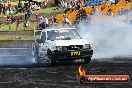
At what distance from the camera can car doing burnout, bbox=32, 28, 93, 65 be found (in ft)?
55.2

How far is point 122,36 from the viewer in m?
28.1

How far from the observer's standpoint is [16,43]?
1131 inches

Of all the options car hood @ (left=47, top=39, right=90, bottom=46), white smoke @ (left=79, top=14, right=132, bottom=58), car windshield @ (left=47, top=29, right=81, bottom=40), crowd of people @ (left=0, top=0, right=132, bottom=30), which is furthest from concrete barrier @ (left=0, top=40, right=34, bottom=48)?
car hood @ (left=47, top=39, right=90, bottom=46)

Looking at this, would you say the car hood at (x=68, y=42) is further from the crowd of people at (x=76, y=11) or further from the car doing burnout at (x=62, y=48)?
the crowd of people at (x=76, y=11)

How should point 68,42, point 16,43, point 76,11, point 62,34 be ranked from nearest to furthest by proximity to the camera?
point 68,42 → point 62,34 → point 16,43 → point 76,11

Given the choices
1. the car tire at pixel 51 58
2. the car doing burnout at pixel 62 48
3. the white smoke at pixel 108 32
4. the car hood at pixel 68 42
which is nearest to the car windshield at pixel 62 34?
the car doing burnout at pixel 62 48

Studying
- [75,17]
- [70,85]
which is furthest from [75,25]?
[70,85]

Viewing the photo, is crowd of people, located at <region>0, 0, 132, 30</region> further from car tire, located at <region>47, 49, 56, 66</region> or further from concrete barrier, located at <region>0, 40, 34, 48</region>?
car tire, located at <region>47, 49, 56, 66</region>

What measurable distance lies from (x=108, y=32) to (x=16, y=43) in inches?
258

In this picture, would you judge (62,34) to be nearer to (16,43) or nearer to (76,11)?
(16,43)

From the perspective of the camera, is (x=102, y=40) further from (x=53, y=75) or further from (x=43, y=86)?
(x=43, y=86)

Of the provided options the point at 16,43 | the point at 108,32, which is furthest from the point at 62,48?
the point at 108,32

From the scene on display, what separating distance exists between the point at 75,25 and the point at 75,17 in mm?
1007

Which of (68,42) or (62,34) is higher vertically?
(62,34)
